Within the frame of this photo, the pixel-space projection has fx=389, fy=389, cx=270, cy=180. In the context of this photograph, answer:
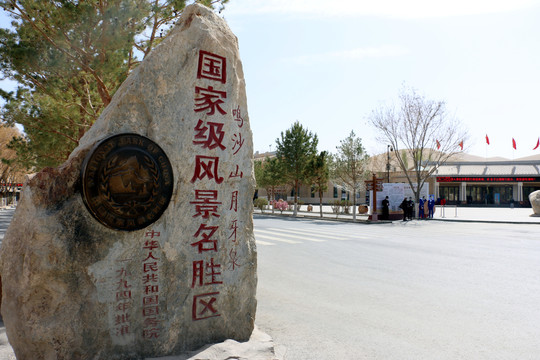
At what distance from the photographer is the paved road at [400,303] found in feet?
13.8

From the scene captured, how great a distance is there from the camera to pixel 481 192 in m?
48.2

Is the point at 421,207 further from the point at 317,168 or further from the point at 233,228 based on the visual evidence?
the point at 233,228

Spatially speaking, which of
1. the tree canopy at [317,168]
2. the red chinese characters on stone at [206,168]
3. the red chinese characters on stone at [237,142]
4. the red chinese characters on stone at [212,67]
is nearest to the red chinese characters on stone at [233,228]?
the red chinese characters on stone at [206,168]

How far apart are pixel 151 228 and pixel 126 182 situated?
48 centimetres

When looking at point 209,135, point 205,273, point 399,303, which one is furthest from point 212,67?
point 399,303

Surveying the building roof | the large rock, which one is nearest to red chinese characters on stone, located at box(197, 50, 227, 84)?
the large rock

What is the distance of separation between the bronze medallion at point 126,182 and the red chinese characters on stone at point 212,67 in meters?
0.91

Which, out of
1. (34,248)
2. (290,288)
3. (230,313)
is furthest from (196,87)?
(290,288)

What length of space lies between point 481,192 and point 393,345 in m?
50.5

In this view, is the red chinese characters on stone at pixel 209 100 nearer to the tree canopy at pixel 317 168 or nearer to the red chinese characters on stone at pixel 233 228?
the red chinese characters on stone at pixel 233 228

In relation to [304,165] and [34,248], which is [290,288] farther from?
[304,165]

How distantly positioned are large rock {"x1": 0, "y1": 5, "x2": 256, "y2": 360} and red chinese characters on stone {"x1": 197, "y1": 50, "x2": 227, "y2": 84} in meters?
0.01

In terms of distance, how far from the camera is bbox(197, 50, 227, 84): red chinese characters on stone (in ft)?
12.5

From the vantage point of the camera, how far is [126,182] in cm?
318
